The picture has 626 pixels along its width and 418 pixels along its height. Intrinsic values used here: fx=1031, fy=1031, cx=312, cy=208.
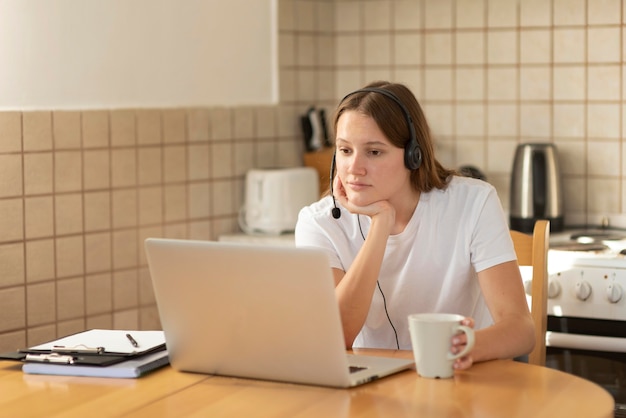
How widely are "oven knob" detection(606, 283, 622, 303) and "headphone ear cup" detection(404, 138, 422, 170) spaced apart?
0.95 meters

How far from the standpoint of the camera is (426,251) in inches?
85.5

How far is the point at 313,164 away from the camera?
371cm

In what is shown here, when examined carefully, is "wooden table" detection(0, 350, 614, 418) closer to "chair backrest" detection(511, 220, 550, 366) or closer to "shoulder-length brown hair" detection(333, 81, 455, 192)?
"chair backrest" detection(511, 220, 550, 366)

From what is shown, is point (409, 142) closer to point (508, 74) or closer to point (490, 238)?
point (490, 238)

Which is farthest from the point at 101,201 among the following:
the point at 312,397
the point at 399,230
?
the point at 312,397

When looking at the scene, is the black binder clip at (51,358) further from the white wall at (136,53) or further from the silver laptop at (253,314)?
the white wall at (136,53)

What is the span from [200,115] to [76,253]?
66 cm

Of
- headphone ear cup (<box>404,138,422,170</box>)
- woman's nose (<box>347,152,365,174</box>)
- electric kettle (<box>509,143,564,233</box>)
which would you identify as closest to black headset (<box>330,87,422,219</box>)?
headphone ear cup (<box>404,138,422,170</box>)

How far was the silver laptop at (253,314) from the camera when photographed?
1.57 metres

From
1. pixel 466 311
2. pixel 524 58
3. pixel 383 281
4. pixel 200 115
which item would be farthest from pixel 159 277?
pixel 524 58

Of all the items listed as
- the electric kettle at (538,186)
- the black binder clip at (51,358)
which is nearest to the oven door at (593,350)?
the electric kettle at (538,186)

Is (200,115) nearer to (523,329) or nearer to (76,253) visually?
(76,253)

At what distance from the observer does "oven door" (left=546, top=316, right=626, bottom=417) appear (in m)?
2.86

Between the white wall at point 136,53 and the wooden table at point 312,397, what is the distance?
4.27ft
